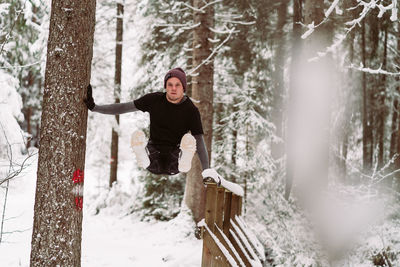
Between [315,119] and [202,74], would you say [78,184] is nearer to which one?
[202,74]

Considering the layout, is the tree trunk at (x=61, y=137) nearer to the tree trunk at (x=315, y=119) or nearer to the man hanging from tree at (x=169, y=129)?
the man hanging from tree at (x=169, y=129)

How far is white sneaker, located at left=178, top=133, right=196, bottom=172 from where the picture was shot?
370cm

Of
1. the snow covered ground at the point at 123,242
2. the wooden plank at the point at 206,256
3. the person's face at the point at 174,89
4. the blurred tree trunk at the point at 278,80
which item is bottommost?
the snow covered ground at the point at 123,242

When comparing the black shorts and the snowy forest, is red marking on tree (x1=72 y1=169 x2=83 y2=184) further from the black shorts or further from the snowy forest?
the snowy forest

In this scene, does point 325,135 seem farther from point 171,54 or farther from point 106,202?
point 106,202

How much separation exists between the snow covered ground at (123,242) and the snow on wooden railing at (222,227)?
256cm

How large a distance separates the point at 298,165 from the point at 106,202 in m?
6.47

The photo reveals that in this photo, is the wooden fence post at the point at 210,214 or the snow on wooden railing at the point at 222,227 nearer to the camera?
the snow on wooden railing at the point at 222,227

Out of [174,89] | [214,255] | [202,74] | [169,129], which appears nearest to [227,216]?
[214,255]

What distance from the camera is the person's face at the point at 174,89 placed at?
3.65 m

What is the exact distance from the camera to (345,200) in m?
10.9

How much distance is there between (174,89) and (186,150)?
2.12 ft

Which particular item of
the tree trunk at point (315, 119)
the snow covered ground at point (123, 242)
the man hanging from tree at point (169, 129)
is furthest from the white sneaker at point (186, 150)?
the tree trunk at point (315, 119)

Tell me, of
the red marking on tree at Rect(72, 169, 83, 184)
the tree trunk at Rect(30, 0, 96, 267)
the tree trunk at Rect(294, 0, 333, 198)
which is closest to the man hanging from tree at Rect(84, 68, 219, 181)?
the tree trunk at Rect(30, 0, 96, 267)
